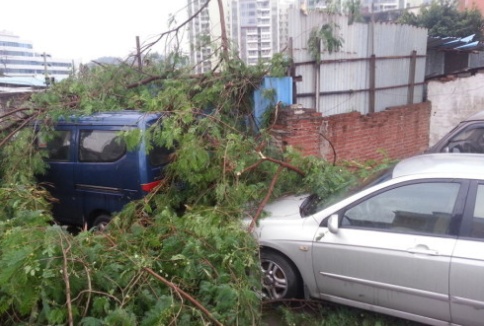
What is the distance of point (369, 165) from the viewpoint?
584 cm

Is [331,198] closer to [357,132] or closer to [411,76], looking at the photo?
[357,132]

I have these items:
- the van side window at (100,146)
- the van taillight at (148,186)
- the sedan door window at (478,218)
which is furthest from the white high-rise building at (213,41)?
the sedan door window at (478,218)

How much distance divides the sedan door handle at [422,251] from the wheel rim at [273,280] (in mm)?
1173

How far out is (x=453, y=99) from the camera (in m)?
9.79

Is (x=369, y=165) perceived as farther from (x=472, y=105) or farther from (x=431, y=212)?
(x=472, y=105)

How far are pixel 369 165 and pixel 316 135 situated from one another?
1566mm

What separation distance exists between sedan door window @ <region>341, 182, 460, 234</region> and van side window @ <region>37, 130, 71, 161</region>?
3708 mm

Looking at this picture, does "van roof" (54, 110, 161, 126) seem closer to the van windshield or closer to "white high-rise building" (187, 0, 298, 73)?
the van windshield

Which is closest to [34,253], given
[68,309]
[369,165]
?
[68,309]

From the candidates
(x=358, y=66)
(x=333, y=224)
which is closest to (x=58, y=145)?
(x=333, y=224)

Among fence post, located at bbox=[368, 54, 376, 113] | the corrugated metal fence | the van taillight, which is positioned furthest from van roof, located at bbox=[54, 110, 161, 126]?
fence post, located at bbox=[368, 54, 376, 113]

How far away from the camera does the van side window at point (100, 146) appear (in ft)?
16.9

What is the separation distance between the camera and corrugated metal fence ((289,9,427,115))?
722 cm

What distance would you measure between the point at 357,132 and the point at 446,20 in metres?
18.2
